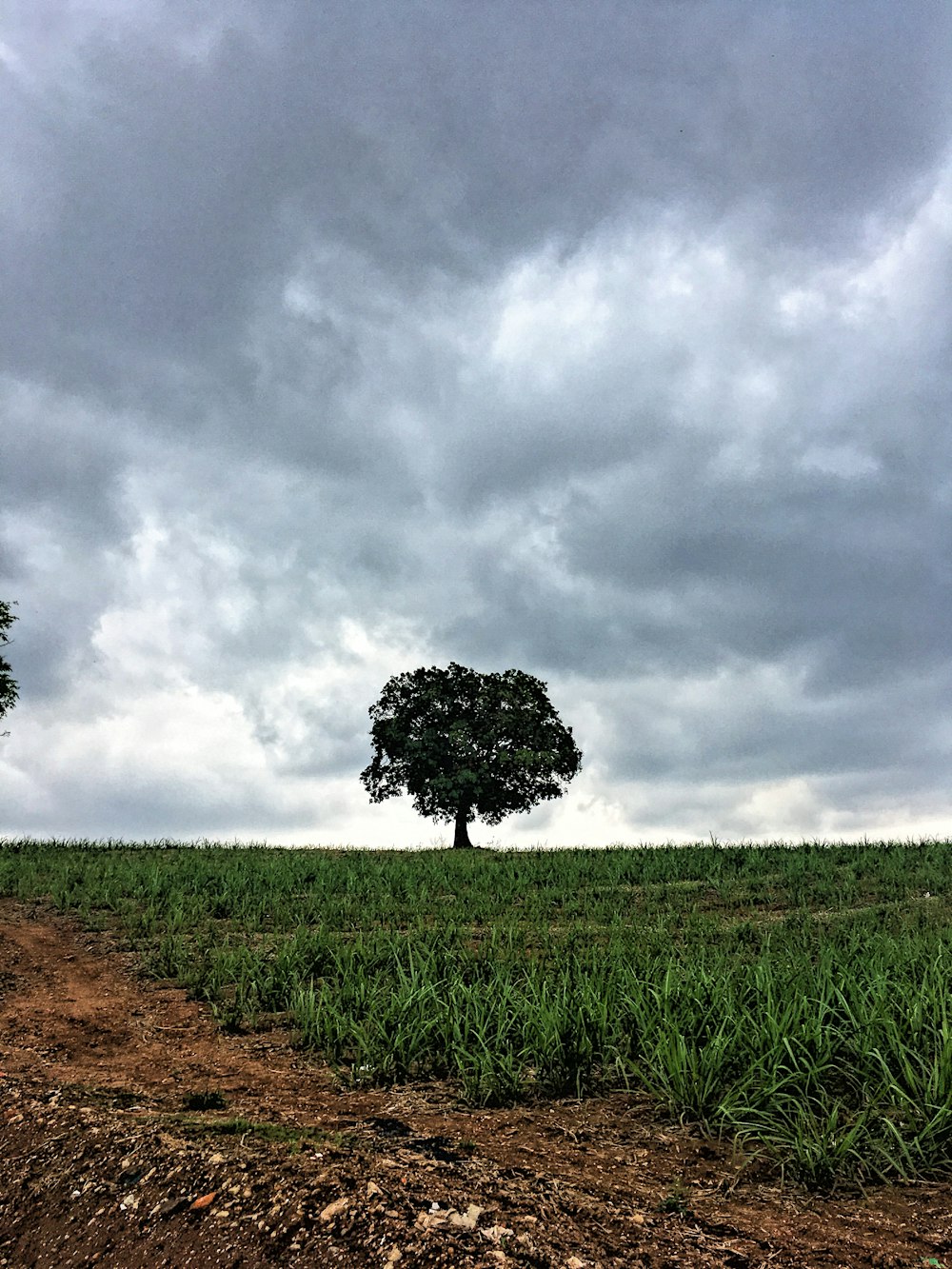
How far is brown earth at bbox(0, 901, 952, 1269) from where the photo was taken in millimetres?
3480

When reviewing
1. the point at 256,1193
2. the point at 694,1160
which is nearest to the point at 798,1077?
the point at 694,1160

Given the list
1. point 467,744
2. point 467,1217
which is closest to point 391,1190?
point 467,1217

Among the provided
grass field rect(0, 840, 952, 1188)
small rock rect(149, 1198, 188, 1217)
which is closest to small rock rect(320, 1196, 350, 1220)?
small rock rect(149, 1198, 188, 1217)

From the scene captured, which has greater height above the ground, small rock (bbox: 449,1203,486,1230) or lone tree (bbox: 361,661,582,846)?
lone tree (bbox: 361,661,582,846)

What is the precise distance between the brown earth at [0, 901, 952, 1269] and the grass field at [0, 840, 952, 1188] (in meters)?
0.34

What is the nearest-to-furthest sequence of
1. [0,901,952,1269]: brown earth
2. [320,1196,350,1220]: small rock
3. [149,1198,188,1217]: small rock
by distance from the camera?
[0,901,952,1269]: brown earth
[320,1196,350,1220]: small rock
[149,1198,188,1217]: small rock

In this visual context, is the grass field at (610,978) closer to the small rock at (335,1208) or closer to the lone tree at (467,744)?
the small rock at (335,1208)

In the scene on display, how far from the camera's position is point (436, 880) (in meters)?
Result: 17.0

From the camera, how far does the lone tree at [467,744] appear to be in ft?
120

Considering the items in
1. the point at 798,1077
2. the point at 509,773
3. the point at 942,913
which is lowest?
the point at 798,1077

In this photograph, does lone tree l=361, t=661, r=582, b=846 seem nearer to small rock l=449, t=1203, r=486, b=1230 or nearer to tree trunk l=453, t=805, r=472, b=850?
tree trunk l=453, t=805, r=472, b=850

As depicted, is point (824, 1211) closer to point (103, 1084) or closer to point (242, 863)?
point (103, 1084)

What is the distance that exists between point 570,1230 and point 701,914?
11.0 metres

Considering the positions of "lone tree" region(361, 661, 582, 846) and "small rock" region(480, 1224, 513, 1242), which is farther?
"lone tree" region(361, 661, 582, 846)
